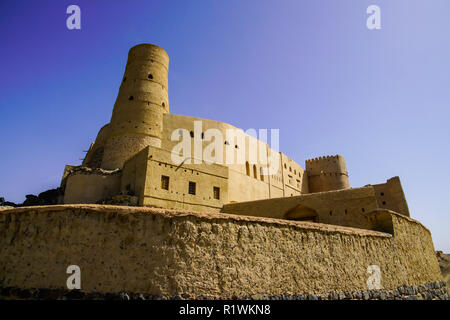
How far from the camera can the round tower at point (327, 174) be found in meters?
31.8

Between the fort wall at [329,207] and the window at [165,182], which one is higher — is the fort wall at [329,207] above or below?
below

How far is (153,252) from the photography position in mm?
4461

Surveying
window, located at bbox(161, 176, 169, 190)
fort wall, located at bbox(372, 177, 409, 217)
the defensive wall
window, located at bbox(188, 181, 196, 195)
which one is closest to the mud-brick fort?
the defensive wall

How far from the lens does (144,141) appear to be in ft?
56.7

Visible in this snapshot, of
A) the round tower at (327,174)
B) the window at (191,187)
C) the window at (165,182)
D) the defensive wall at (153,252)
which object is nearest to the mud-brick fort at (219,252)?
the defensive wall at (153,252)

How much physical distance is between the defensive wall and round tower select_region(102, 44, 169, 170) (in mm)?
12302

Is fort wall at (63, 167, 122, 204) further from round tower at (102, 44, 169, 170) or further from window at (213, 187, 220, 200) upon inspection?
A: window at (213, 187, 220, 200)

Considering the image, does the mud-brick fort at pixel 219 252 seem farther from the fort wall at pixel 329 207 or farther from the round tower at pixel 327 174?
the round tower at pixel 327 174

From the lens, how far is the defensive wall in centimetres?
434

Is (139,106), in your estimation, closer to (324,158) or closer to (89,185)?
(89,185)

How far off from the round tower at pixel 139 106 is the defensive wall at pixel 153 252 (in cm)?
1230

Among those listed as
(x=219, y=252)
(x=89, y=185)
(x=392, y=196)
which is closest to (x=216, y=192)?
(x=89, y=185)
